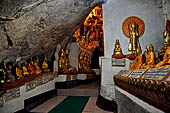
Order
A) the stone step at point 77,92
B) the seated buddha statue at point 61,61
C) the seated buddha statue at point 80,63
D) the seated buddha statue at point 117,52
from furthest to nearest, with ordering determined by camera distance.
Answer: the seated buddha statue at point 80,63
the seated buddha statue at point 61,61
the stone step at point 77,92
the seated buddha statue at point 117,52

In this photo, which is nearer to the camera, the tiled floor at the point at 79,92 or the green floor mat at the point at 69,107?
the green floor mat at the point at 69,107

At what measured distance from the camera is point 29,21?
329 cm

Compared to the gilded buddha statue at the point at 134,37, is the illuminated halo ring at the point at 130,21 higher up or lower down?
higher up

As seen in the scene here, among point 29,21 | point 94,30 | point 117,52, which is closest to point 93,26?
point 94,30

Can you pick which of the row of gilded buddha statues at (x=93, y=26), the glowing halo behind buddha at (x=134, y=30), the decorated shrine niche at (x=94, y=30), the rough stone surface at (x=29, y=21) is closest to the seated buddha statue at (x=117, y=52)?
the glowing halo behind buddha at (x=134, y=30)

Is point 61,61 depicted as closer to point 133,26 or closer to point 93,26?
point 133,26

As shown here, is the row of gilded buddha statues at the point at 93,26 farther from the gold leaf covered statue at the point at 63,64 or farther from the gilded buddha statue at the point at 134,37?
the gilded buddha statue at the point at 134,37

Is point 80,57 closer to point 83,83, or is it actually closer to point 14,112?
point 83,83

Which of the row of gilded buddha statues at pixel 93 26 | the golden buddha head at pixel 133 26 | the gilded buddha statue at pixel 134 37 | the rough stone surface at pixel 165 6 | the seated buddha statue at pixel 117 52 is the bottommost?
the seated buddha statue at pixel 117 52

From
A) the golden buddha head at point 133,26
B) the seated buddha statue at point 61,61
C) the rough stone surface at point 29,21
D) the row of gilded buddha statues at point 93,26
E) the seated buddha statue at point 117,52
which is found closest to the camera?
the rough stone surface at point 29,21

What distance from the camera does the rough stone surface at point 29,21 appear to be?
8.93ft

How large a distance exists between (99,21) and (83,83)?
5785 mm

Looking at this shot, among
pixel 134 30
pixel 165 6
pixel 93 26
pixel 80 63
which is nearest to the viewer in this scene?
pixel 134 30

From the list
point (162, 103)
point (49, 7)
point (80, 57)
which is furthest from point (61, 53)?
point (162, 103)
